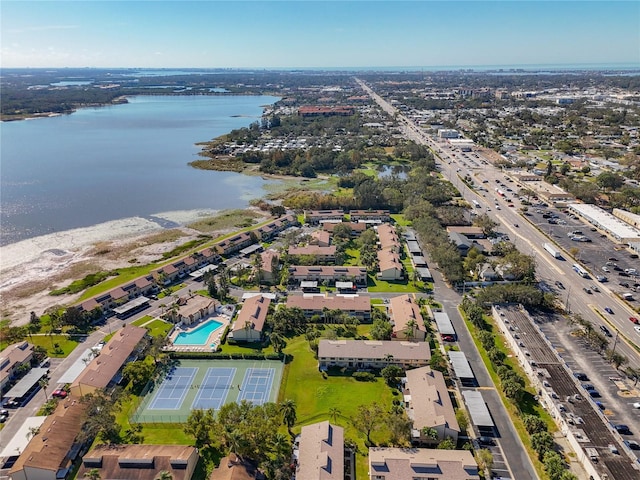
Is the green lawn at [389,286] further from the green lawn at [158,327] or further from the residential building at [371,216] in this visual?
the green lawn at [158,327]

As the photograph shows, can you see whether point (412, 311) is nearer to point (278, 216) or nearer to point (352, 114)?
point (278, 216)

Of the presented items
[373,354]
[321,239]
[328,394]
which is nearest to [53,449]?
[328,394]

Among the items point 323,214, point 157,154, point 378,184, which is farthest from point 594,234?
point 157,154

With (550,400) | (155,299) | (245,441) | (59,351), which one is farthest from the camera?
(155,299)

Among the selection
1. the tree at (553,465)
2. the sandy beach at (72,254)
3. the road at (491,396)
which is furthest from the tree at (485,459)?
the sandy beach at (72,254)

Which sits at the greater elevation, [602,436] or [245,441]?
[245,441]
